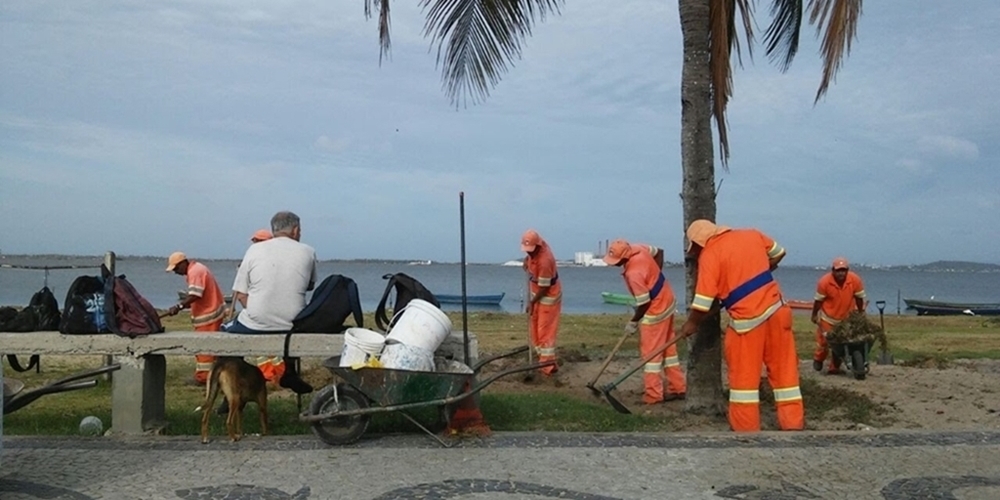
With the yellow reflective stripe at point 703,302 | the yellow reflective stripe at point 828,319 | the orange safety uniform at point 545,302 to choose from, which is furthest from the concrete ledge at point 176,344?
the yellow reflective stripe at point 828,319

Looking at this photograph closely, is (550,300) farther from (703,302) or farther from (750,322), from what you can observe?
(750,322)

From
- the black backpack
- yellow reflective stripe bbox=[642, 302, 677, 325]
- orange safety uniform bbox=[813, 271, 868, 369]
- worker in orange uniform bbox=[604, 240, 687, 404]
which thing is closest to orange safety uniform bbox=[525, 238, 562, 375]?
worker in orange uniform bbox=[604, 240, 687, 404]

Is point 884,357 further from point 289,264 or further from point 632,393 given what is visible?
point 289,264

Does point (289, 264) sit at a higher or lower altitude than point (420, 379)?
higher

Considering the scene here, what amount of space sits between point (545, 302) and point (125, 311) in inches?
216

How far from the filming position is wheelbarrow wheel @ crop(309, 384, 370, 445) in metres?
6.79

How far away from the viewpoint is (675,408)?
9281mm

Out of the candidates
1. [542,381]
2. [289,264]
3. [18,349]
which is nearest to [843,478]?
[289,264]

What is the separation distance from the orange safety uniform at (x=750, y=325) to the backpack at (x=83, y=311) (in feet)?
16.1

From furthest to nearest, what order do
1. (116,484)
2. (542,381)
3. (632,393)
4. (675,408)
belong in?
1. (542,381)
2. (632,393)
3. (675,408)
4. (116,484)

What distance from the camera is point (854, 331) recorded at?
11.2 m

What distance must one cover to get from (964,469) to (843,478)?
95 centimetres

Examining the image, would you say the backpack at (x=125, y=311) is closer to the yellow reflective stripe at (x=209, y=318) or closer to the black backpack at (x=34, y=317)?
the black backpack at (x=34, y=317)

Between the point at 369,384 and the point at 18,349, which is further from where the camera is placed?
the point at 18,349
